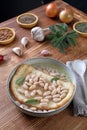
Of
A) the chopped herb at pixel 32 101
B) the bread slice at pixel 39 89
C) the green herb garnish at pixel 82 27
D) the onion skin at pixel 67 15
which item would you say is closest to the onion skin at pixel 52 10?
the onion skin at pixel 67 15

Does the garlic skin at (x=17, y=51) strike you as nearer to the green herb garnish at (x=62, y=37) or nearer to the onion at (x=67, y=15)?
the green herb garnish at (x=62, y=37)

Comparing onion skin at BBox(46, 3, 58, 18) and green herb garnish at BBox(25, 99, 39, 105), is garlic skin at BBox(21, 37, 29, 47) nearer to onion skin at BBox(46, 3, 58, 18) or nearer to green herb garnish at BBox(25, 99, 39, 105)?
onion skin at BBox(46, 3, 58, 18)

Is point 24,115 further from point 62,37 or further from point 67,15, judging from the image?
point 67,15

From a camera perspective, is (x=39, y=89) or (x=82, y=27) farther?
(x=82, y=27)

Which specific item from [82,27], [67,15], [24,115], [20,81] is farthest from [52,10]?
[24,115]

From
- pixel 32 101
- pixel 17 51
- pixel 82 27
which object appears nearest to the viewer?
pixel 32 101
